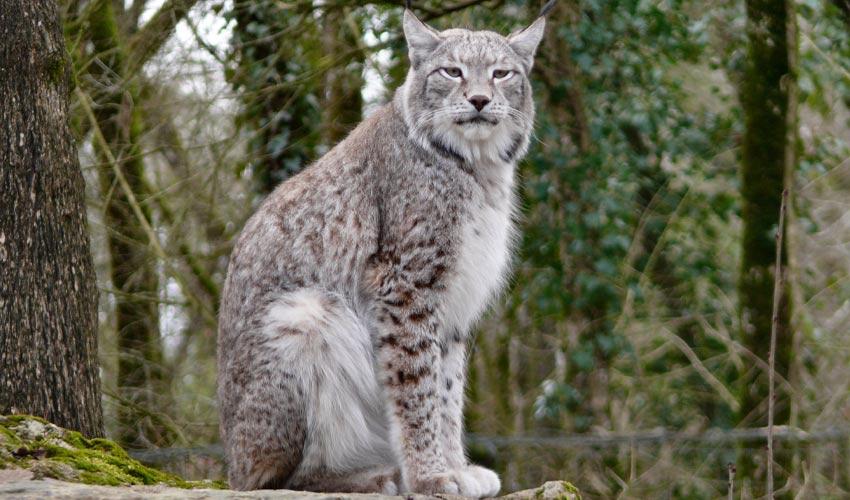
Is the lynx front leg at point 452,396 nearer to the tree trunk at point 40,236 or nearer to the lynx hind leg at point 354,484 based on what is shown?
the lynx hind leg at point 354,484

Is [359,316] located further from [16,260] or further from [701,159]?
[701,159]

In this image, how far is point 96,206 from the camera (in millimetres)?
8602

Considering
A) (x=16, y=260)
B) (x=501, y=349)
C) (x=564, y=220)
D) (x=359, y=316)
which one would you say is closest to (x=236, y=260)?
(x=359, y=316)

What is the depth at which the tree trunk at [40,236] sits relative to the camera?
4.48 m

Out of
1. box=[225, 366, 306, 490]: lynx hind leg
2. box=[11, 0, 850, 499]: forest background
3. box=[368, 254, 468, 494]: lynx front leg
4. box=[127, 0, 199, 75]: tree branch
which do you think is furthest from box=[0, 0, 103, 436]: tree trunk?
box=[127, 0, 199, 75]: tree branch

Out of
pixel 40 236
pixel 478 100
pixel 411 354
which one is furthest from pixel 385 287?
pixel 40 236

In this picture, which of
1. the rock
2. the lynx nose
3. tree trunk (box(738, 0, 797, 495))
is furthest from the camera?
tree trunk (box(738, 0, 797, 495))

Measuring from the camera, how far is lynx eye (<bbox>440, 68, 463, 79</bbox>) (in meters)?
5.15

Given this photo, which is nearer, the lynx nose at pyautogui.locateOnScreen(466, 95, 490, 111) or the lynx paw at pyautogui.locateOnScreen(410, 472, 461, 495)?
the lynx paw at pyautogui.locateOnScreen(410, 472, 461, 495)

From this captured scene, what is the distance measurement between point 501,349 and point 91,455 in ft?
19.8

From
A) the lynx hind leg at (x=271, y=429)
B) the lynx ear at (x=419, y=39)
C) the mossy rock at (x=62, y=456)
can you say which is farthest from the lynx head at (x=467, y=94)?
the mossy rock at (x=62, y=456)

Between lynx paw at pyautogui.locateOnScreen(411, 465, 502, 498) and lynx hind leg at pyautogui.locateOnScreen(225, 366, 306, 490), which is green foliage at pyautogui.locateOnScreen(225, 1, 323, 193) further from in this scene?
lynx paw at pyautogui.locateOnScreen(411, 465, 502, 498)

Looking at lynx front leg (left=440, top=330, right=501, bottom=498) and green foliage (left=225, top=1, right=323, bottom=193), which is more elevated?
green foliage (left=225, top=1, right=323, bottom=193)

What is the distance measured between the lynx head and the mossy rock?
2.05 m
